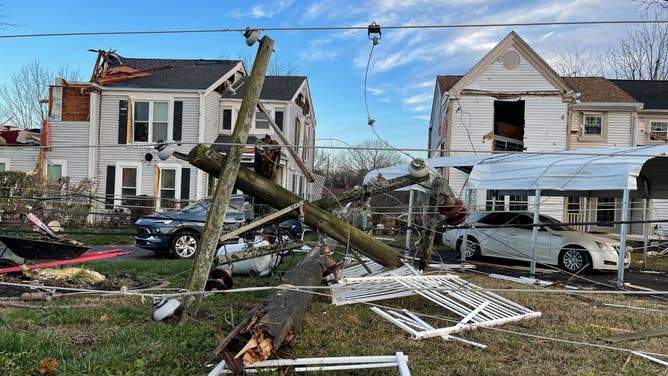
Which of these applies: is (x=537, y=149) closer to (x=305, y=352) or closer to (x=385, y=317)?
(x=385, y=317)

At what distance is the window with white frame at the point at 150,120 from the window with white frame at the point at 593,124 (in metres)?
18.7

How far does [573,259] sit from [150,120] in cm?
1733

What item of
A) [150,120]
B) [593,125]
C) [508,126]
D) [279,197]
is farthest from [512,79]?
[279,197]

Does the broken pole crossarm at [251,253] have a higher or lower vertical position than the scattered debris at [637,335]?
higher

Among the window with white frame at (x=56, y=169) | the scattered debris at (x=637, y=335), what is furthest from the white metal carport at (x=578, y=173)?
the window with white frame at (x=56, y=169)

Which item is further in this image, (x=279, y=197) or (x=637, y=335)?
(x=279, y=197)

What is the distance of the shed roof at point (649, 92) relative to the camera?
22531 millimetres

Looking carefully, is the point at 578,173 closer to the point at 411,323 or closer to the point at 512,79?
the point at 411,323

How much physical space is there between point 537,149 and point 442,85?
5.12m

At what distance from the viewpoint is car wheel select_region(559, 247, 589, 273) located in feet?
37.2

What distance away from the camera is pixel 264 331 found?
3.72 m

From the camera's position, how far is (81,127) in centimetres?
2041

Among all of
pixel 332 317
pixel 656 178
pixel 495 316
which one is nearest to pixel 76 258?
pixel 332 317

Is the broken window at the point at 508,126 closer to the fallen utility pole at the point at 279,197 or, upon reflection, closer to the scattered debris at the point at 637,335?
the scattered debris at the point at 637,335
